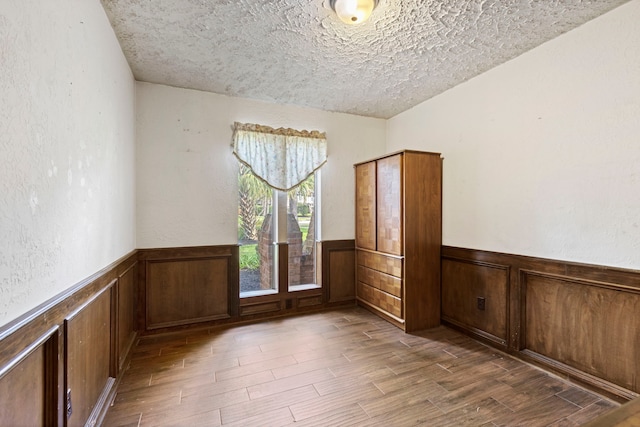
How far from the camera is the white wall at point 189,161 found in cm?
290

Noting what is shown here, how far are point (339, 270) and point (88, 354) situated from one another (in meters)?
2.70

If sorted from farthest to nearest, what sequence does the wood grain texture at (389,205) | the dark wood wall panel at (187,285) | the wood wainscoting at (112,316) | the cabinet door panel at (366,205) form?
1. the cabinet door panel at (366,205)
2. the wood grain texture at (389,205)
3. the dark wood wall panel at (187,285)
4. the wood wainscoting at (112,316)

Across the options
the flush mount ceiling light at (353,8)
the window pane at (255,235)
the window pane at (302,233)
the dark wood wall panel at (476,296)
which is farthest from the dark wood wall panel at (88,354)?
the dark wood wall panel at (476,296)

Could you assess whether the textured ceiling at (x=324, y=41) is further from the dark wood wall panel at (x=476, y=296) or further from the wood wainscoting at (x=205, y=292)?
the dark wood wall panel at (x=476, y=296)

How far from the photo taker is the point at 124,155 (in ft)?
7.87

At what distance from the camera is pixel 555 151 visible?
2.21 metres

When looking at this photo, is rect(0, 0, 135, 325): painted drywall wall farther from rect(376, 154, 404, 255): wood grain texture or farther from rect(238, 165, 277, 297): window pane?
rect(376, 154, 404, 255): wood grain texture

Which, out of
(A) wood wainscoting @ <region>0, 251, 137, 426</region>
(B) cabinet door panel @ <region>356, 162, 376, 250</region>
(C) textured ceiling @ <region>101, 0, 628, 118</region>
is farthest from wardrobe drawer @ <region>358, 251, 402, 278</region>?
(A) wood wainscoting @ <region>0, 251, 137, 426</region>

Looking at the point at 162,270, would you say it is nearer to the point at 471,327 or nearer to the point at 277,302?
the point at 277,302

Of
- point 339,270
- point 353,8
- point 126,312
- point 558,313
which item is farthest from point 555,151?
point 126,312

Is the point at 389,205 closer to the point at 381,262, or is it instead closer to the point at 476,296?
the point at 381,262

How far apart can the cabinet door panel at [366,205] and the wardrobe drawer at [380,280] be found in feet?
1.01

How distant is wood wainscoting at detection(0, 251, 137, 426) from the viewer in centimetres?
93

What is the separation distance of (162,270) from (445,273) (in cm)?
305
